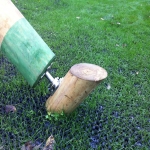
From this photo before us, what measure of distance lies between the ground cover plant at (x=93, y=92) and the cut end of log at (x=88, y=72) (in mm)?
530

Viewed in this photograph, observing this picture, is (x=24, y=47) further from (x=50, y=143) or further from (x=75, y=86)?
(x=50, y=143)

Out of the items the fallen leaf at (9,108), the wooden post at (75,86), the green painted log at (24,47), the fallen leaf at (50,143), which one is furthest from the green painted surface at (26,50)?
the fallen leaf at (50,143)

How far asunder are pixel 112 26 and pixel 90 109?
9.49 ft

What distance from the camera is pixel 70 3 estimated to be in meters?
6.29

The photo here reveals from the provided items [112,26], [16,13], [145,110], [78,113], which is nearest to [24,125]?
[78,113]

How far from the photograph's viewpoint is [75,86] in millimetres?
2279

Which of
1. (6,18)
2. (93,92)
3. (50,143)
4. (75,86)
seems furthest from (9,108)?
(93,92)

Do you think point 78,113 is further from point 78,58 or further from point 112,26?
Answer: point 112,26

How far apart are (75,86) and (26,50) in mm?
579

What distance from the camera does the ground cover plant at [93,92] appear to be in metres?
2.43

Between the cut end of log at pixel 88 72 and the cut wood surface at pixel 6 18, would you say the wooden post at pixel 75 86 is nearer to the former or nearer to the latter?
the cut end of log at pixel 88 72

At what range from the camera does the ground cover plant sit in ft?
Result: 7.98

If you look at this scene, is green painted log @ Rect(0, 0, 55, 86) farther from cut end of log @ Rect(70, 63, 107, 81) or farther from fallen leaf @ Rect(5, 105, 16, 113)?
fallen leaf @ Rect(5, 105, 16, 113)

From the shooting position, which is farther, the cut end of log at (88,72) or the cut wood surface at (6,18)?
the cut wood surface at (6,18)
